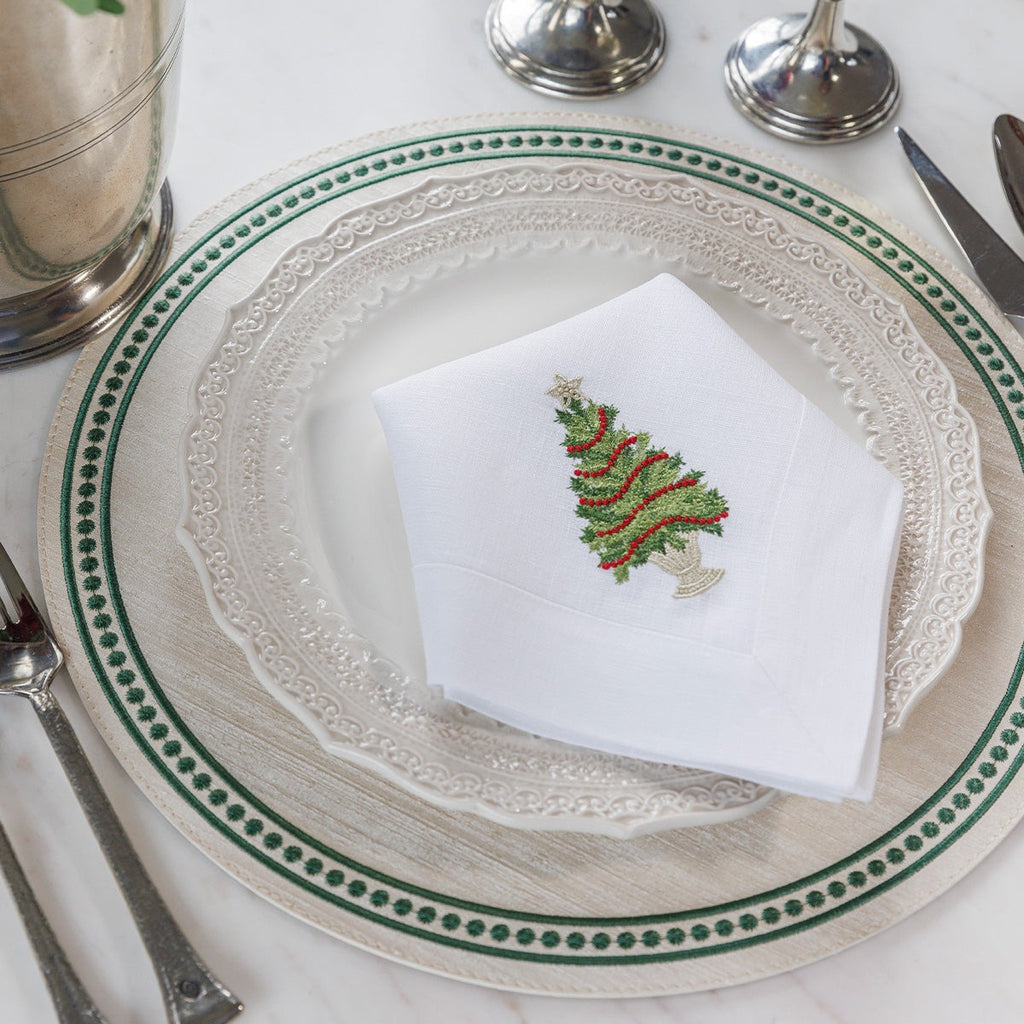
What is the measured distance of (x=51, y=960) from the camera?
0.46 metres

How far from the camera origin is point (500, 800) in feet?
1.53

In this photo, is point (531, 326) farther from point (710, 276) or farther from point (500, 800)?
point (500, 800)

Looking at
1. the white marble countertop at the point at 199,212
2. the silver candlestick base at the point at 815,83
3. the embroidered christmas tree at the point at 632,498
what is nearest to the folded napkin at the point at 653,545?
the embroidered christmas tree at the point at 632,498

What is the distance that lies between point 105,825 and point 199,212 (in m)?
0.37

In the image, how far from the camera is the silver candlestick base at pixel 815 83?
0.71 m

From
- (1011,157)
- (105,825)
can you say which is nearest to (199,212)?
(105,825)

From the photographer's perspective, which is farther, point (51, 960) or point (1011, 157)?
point (1011, 157)

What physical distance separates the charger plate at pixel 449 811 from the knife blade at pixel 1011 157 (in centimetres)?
14

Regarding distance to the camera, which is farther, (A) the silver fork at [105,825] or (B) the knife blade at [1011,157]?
(B) the knife blade at [1011,157]

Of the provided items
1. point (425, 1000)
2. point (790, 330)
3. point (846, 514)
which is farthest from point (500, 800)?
point (790, 330)

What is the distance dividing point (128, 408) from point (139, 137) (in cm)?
14

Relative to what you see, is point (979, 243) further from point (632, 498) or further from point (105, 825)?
point (105, 825)

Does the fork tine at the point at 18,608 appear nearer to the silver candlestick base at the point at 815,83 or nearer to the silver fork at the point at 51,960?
the silver fork at the point at 51,960

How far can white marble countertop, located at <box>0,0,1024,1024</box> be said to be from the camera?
471 millimetres
